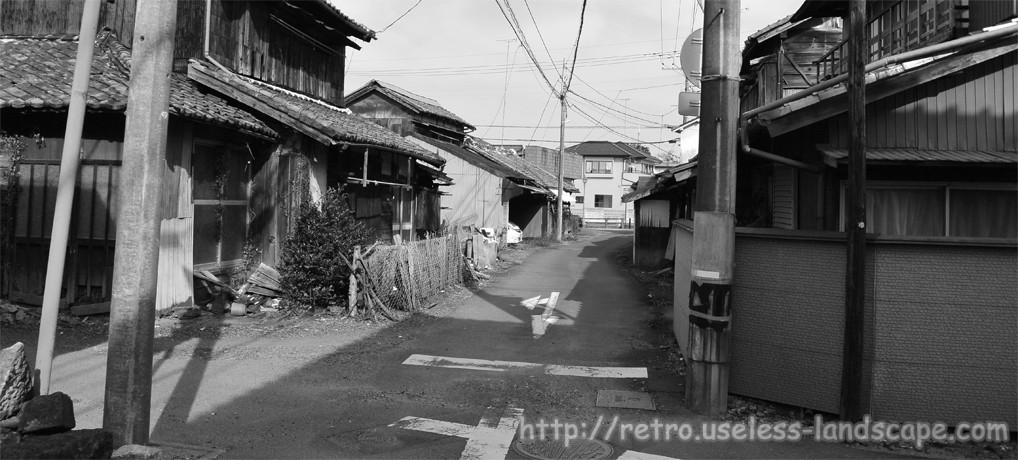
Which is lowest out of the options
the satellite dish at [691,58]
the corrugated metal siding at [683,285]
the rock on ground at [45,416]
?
the rock on ground at [45,416]

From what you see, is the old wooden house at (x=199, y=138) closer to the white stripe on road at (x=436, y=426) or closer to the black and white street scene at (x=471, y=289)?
the black and white street scene at (x=471, y=289)

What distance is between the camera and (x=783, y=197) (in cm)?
994

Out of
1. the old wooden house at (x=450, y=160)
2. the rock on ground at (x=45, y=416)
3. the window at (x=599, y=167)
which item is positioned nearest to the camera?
the rock on ground at (x=45, y=416)

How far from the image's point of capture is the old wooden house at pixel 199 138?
9.80 meters

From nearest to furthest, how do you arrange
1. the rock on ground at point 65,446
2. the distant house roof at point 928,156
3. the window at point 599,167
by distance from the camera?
the rock on ground at point 65,446, the distant house roof at point 928,156, the window at point 599,167

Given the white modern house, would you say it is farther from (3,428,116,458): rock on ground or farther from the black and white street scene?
(3,428,116,458): rock on ground

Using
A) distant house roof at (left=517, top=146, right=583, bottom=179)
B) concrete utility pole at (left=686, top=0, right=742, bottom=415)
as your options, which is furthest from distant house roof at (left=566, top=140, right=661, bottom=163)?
concrete utility pole at (left=686, top=0, right=742, bottom=415)

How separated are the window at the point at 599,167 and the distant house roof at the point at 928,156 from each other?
5479 cm

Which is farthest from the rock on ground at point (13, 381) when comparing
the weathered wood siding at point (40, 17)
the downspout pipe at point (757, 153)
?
the weathered wood siding at point (40, 17)

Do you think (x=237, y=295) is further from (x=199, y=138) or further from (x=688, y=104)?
(x=688, y=104)

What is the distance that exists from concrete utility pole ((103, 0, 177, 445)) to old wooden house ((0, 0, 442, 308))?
5.25m

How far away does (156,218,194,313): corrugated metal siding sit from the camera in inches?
395

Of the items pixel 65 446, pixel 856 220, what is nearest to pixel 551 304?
pixel 856 220

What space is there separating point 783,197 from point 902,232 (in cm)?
201
